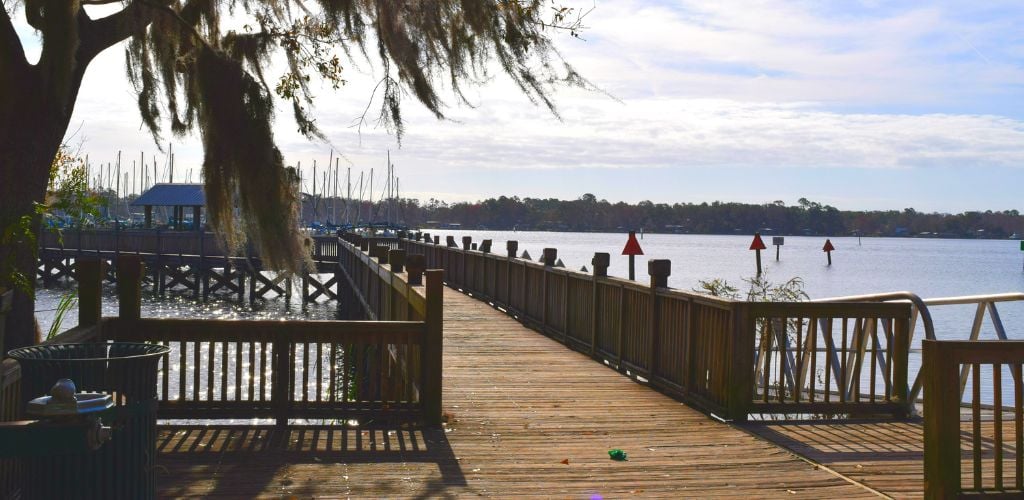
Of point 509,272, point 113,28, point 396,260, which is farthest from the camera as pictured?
point 509,272

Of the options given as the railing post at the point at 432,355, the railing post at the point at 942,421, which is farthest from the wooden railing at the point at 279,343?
the railing post at the point at 942,421

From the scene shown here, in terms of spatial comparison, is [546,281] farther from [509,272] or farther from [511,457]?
[511,457]

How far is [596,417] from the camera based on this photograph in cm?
851

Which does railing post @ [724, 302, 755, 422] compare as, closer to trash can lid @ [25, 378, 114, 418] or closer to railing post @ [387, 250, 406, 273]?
trash can lid @ [25, 378, 114, 418]

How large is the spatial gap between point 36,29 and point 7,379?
4.77 m

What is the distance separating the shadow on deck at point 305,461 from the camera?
19.8 feet

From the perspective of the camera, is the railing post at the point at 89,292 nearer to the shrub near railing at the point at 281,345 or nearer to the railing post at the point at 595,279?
the shrub near railing at the point at 281,345

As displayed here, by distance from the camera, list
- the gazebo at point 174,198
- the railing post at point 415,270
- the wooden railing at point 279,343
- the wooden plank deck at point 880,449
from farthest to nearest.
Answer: the gazebo at point 174,198 → the railing post at point 415,270 → the wooden railing at point 279,343 → the wooden plank deck at point 880,449

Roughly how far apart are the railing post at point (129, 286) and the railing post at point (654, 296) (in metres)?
4.47

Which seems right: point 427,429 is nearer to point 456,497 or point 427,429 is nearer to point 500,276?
point 456,497

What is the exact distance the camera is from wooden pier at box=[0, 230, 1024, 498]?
602 cm

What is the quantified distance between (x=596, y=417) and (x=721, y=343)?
47.1 inches

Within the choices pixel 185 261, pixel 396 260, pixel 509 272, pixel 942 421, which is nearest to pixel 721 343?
pixel 942 421

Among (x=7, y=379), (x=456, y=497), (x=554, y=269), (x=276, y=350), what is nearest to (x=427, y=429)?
(x=276, y=350)
